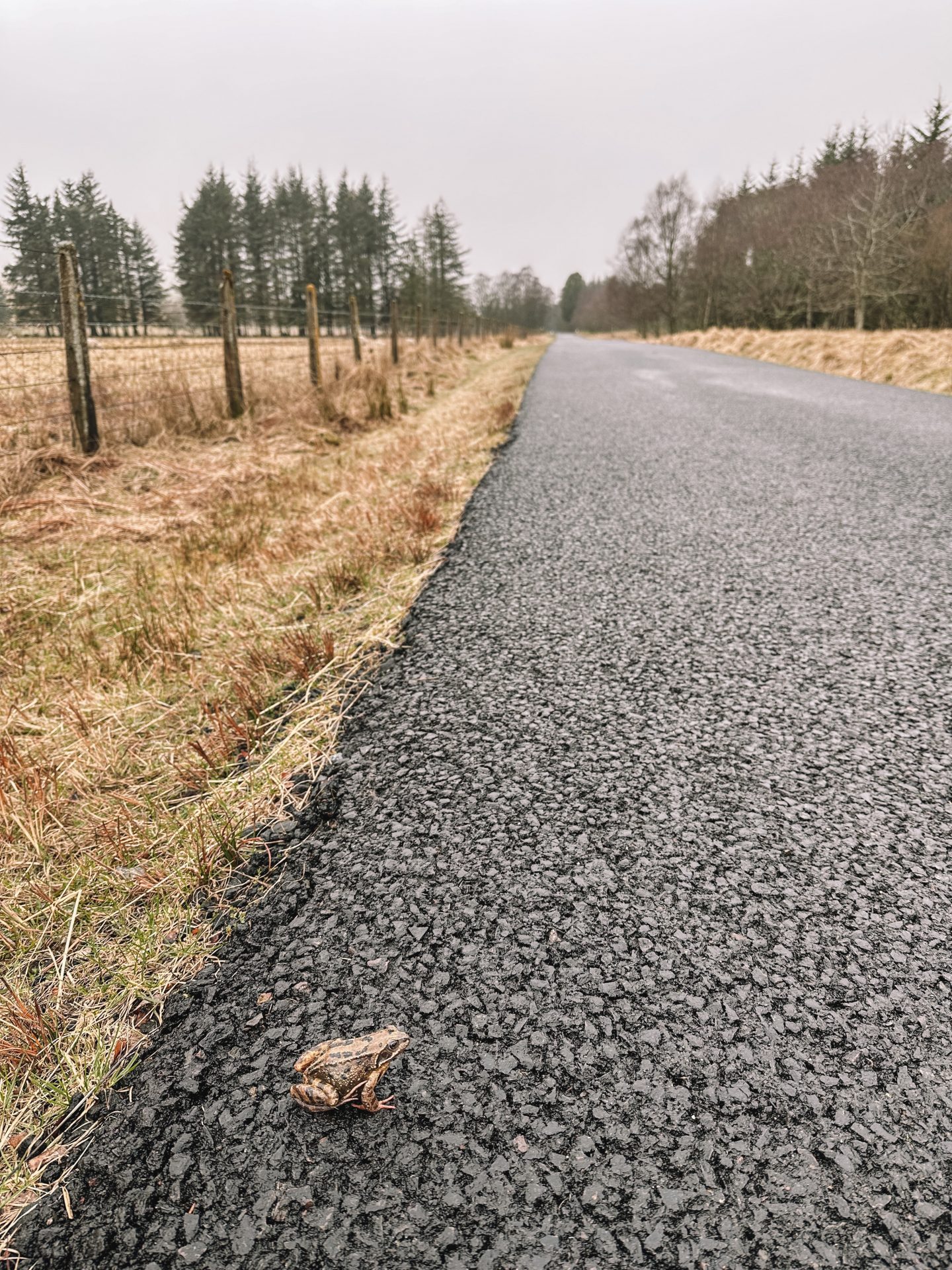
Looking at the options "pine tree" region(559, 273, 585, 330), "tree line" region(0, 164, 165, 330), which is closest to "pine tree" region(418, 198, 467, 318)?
"tree line" region(0, 164, 165, 330)

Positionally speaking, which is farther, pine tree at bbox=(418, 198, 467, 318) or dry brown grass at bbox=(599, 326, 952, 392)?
pine tree at bbox=(418, 198, 467, 318)

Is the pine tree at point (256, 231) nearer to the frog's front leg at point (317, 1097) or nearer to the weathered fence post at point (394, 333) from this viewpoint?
the weathered fence post at point (394, 333)

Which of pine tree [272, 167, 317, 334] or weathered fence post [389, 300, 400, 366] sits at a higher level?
pine tree [272, 167, 317, 334]

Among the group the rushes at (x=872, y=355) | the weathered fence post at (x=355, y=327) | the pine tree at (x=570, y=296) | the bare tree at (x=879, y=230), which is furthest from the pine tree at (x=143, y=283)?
the pine tree at (x=570, y=296)

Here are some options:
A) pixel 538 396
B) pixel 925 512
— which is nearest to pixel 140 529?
pixel 925 512

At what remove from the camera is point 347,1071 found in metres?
1.11

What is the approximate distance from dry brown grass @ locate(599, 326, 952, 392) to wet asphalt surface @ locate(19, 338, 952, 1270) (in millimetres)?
10098

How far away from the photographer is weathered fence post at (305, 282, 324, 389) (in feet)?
31.6

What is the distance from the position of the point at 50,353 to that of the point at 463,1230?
6701 mm

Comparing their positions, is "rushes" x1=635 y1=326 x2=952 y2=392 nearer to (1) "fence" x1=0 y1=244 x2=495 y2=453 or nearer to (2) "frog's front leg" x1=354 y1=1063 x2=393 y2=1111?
(1) "fence" x1=0 y1=244 x2=495 y2=453

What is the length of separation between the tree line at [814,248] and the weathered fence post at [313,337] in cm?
2159

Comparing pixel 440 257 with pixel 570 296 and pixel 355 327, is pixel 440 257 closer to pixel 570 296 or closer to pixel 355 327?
pixel 355 327

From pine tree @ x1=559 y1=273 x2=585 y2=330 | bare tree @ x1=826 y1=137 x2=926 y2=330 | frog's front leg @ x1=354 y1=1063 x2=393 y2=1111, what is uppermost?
pine tree @ x1=559 y1=273 x2=585 y2=330

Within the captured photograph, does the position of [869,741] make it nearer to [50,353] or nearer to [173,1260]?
[173,1260]
